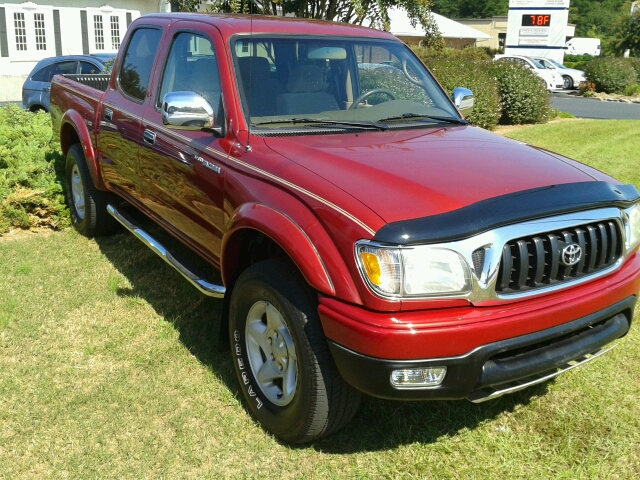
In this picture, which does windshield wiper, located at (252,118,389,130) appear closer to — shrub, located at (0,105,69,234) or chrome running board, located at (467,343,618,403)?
chrome running board, located at (467,343,618,403)

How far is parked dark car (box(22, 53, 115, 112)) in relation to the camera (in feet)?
42.0

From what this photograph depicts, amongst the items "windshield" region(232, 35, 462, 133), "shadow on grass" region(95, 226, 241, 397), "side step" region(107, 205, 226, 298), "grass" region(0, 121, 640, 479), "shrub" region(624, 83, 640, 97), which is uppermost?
"windshield" region(232, 35, 462, 133)

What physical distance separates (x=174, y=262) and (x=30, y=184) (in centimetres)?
352

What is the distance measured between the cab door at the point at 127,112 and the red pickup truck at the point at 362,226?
0.93 ft

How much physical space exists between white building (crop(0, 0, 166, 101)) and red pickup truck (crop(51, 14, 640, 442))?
2233 cm

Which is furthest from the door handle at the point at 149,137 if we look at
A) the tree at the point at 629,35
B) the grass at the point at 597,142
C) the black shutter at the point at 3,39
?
the tree at the point at 629,35

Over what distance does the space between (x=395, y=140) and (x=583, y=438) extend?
182 centimetres

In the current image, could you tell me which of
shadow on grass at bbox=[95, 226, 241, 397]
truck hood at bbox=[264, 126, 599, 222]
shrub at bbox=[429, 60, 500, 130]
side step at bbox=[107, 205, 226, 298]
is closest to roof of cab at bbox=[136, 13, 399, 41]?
truck hood at bbox=[264, 126, 599, 222]

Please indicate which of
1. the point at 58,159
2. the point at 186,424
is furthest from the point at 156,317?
the point at 58,159

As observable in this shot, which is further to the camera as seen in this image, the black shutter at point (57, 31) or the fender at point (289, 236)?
the black shutter at point (57, 31)

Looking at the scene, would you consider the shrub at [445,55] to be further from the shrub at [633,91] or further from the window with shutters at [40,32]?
the window with shutters at [40,32]

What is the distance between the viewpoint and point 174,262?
4.37m

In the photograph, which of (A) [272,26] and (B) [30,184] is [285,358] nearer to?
(A) [272,26]

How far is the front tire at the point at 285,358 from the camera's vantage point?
2.97 m
